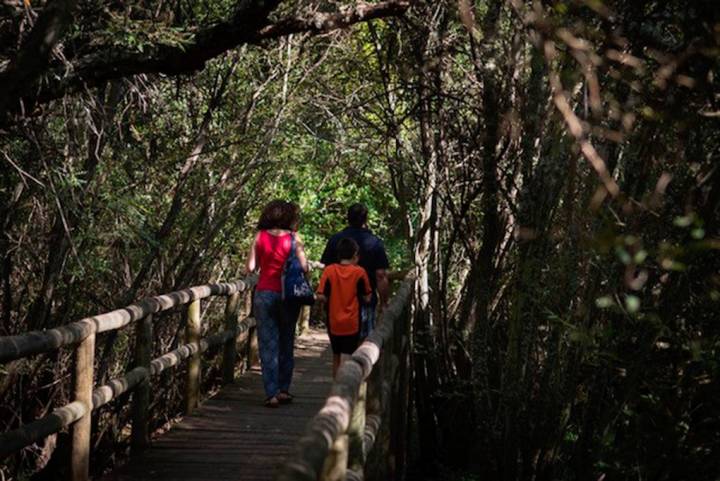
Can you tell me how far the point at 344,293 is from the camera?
902cm

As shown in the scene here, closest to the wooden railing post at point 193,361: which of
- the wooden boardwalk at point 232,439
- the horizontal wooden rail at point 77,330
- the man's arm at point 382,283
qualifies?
the wooden boardwalk at point 232,439

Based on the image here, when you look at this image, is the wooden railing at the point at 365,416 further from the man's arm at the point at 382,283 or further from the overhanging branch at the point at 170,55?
the overhanging branch at the point at 170,55

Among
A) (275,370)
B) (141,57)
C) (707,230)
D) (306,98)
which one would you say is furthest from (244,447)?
(306,98)

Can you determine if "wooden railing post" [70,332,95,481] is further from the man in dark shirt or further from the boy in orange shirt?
the man in dark shirt

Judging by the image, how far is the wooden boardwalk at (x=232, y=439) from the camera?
742 centimetres

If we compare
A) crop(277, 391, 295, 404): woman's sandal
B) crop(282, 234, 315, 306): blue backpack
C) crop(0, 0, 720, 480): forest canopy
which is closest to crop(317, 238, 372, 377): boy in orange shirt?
crop(282, 234, 315, 306): blue backpack

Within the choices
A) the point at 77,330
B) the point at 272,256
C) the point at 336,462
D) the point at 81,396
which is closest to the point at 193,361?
the point at 272,256

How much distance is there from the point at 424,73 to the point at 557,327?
7.83ft

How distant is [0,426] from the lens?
9195mm

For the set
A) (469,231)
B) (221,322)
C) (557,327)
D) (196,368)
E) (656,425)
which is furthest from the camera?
(221,322)

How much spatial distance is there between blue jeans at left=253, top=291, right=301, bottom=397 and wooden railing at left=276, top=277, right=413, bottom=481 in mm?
911

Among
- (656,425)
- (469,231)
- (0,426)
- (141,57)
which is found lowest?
(0,426)

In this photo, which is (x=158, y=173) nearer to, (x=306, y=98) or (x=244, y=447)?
(x=306, y=98)

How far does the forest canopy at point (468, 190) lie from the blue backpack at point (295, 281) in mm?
958
